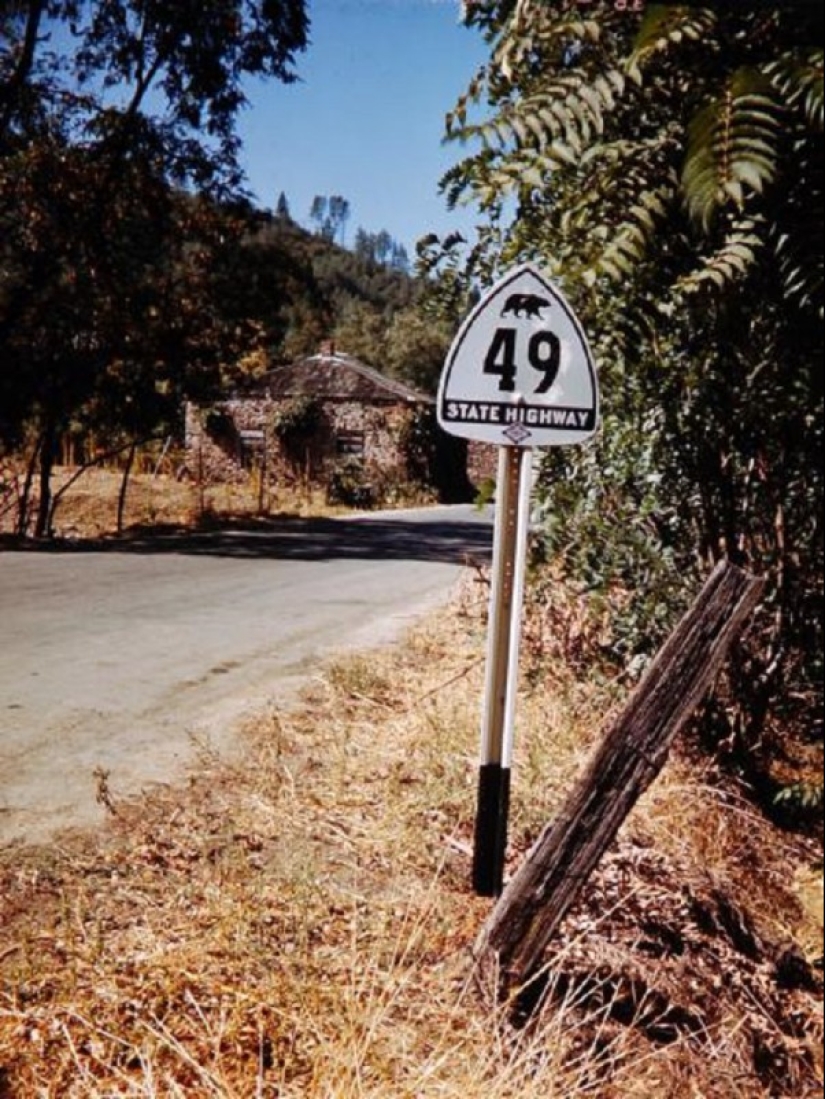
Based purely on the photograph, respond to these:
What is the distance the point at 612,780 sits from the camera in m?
2.67

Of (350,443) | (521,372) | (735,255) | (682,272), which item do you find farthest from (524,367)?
(350,443)

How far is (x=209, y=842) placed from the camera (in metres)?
3.43

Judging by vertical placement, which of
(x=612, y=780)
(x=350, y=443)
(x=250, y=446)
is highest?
(x=350, y=443)

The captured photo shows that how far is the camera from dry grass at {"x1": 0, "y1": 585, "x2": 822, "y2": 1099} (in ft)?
7.47

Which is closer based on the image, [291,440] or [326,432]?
[291,440]

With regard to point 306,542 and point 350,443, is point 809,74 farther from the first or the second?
point 350,443

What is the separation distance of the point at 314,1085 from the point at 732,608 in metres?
1.75

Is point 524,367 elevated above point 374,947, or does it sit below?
above

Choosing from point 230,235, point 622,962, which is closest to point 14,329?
point 230,235

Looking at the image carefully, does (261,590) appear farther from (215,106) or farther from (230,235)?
(215,106)

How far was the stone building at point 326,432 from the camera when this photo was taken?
30797 mm

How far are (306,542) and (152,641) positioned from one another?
894 centimetres

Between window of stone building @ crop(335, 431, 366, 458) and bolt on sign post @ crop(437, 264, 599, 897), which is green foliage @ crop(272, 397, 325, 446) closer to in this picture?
window of stone building @ crop(335, 431, 366, 458)

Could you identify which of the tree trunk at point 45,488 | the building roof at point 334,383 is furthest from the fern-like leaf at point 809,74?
the building roof at point 334,383
